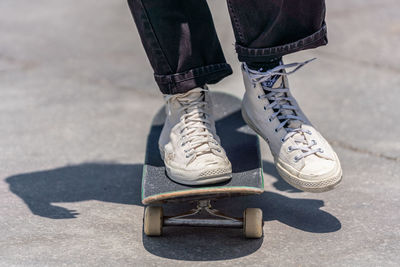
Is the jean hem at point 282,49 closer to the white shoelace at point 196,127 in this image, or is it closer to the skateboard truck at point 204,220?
the white shoelace at point 196,127

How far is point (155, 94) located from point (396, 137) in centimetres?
148

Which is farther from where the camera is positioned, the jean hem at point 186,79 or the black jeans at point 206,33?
the jean hem at point 186,79

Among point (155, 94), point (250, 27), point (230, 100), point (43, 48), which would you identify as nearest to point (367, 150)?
point (230, 100)

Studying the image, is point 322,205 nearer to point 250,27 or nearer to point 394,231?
point 394,231

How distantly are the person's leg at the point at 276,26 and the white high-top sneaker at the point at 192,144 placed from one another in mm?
285

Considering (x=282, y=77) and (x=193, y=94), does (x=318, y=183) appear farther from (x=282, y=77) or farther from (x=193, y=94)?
(x=193, y=94)

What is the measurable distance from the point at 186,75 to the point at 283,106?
39 centimetres

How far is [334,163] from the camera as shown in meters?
2.27

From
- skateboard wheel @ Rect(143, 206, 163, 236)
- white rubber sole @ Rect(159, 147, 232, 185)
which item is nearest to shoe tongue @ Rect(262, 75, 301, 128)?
white rubber sole @ Rect(159, 147, 232, 185)

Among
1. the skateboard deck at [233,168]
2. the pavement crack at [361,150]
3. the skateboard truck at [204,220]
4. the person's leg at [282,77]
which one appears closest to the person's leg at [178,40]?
the person's leg at [282,77]

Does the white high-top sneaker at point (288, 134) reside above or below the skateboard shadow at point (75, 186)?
above

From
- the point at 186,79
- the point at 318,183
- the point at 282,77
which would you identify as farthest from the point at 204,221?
the point at 282,77

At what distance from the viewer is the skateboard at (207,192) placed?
85.0 inches

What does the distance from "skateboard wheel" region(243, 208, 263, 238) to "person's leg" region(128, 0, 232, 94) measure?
512 mm
